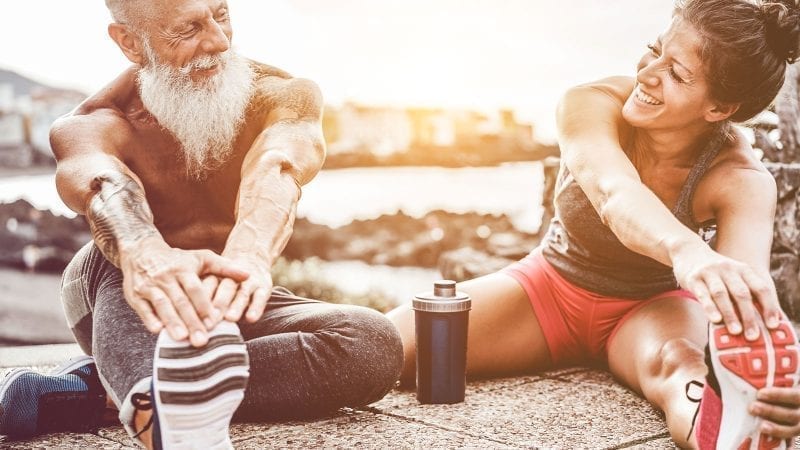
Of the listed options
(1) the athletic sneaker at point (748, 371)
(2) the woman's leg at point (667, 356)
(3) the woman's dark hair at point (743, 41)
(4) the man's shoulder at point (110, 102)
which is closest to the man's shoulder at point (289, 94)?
(4) the man's shoulder at point (110, 102)

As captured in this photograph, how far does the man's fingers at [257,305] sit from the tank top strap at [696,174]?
1.35 meters

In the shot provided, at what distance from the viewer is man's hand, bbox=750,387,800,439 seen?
Answer: 1.77 meters

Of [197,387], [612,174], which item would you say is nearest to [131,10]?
[197,387]

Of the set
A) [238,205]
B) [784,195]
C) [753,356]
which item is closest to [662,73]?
[753,356]

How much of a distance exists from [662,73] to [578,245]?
0.76 meters

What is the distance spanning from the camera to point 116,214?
2127 mm

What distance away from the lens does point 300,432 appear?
→ 2.43 metres

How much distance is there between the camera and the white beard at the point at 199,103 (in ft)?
8.28

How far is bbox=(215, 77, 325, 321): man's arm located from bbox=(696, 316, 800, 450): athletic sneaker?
1017mm

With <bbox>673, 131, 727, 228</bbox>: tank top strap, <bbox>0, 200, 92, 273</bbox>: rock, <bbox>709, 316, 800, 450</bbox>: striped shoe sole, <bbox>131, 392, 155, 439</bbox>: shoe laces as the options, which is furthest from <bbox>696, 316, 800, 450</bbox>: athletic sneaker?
<bbox>0, 200, 92, 273</bbox>: rock

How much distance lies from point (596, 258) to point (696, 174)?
0.51m

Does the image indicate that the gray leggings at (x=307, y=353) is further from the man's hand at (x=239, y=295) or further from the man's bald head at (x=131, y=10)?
the man's bald head at (x=131, y=10)

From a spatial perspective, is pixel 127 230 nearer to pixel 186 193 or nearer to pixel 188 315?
pixel 188 315

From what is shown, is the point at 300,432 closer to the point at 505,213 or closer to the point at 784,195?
the point at 784,195
